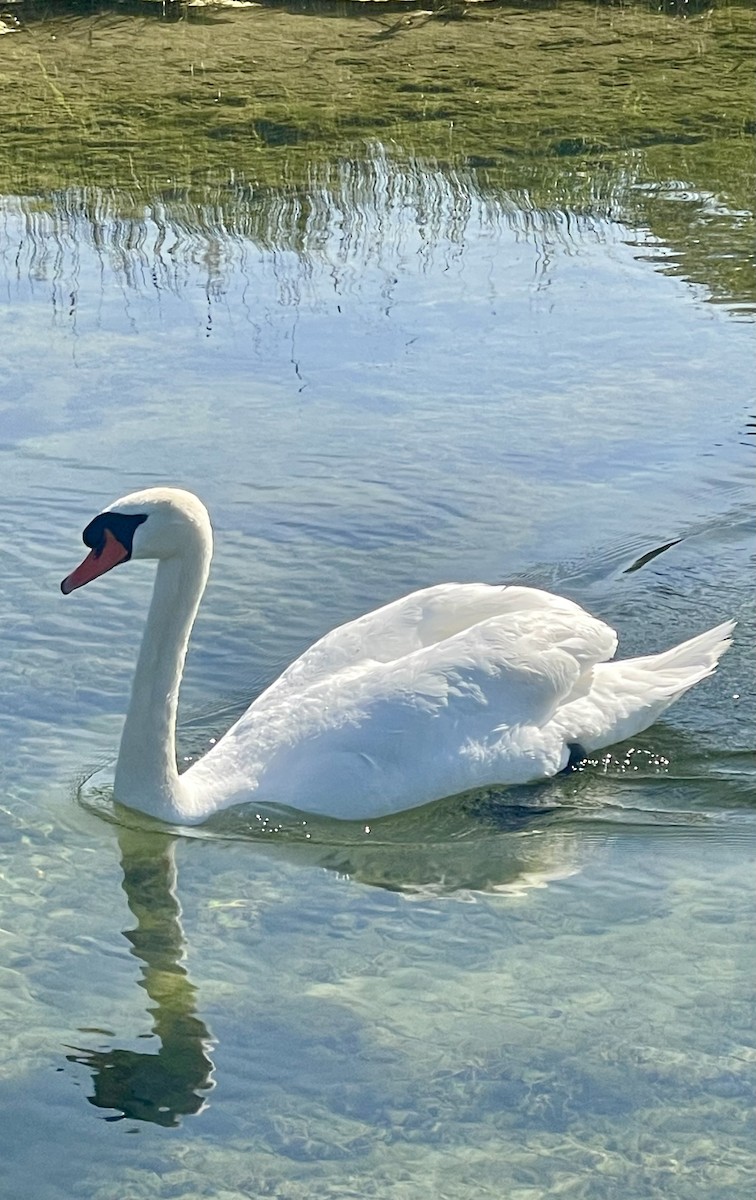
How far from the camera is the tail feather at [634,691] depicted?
5777mm

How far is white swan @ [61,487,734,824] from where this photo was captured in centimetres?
523

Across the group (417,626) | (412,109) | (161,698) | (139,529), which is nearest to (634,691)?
(417,626)

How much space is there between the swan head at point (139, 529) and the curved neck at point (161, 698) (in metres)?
0.07

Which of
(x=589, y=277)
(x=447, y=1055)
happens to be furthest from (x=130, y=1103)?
(x=589, y=277)

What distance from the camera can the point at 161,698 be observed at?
17.4 feet

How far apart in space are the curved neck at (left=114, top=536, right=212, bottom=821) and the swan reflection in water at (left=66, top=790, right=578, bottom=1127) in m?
0.12

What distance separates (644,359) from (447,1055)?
601 cm

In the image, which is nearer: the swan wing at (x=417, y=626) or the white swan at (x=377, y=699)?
the white swan at (x=377, y=699)

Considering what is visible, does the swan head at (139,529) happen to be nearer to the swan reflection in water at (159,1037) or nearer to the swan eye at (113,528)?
the swan eye at (113,528)

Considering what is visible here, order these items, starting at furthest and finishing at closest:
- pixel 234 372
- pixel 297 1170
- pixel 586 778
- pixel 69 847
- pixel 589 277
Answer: pixel 589 277, pixel 234 372, pixel 586 778, pixel 69 847, pixel 297 1170

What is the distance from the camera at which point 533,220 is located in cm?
1209

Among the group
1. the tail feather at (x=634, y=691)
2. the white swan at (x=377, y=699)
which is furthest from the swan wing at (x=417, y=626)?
the tail feather at (x=634, y=691)

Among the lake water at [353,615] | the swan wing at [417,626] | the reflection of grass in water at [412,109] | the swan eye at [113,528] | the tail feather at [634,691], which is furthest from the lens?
the reflection of grass in water at [412,109]

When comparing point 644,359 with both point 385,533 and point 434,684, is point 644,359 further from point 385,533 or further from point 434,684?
point 434,684
